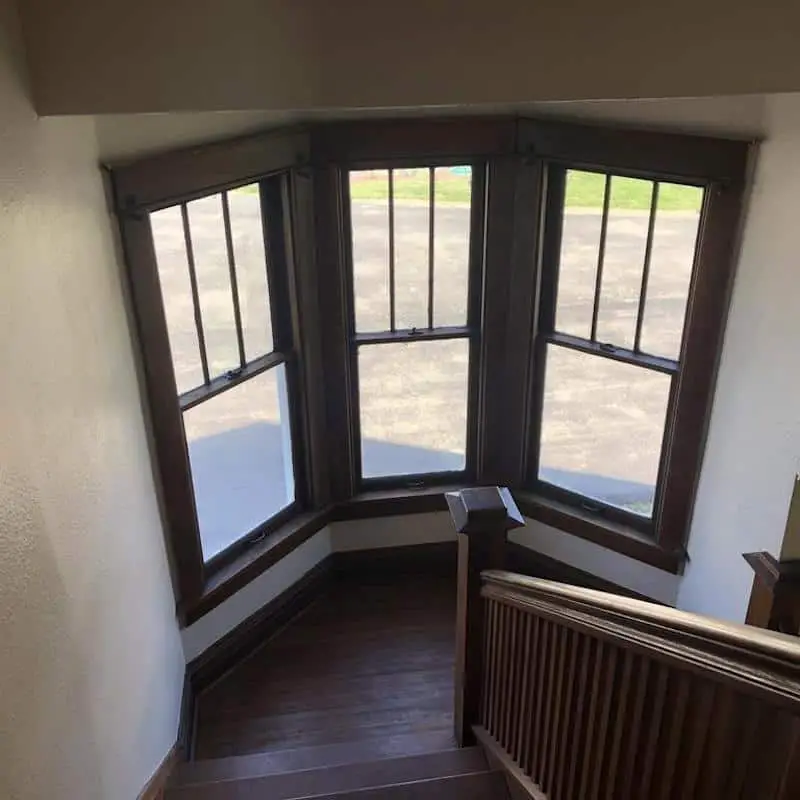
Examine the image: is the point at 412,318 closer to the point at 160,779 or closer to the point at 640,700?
the point at 160,779

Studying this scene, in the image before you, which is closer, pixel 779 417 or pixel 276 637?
pixel 779 417

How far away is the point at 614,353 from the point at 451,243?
796 mm

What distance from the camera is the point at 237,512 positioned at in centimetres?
342

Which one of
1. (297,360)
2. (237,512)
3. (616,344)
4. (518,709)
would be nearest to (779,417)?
(616,344)

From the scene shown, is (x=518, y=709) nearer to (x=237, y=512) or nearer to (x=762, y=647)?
(x=762, y=647)

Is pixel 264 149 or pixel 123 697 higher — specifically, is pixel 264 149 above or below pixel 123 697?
above

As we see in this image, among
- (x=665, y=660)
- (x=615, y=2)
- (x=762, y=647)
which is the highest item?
(x=615, y=2)

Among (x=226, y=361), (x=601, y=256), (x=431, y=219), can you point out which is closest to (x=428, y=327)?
(x=431, y=219)

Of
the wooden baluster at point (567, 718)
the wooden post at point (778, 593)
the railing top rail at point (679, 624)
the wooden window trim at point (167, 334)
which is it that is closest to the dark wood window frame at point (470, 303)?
the wooden window trim at point (167, 334)

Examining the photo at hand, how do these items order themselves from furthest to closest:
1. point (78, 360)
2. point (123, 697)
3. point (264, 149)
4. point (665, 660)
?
1. point (264, 149)
2. point (123, 697)
3. point (78, 360)
4. point (665, 660)

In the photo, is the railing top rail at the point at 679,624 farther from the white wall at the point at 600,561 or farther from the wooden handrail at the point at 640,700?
the white wall at the point at 600,561

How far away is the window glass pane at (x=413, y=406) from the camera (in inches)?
141

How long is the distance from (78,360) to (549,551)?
8.21ft

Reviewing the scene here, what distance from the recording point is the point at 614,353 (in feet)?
10.8
